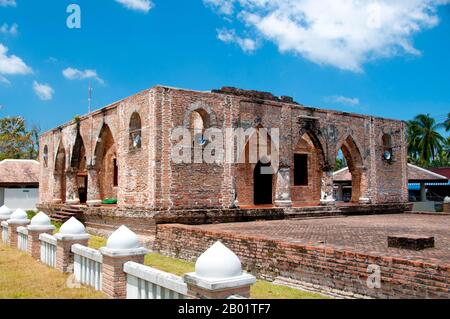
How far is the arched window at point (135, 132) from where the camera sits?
43.8ft

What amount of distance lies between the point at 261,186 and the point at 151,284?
514 inches

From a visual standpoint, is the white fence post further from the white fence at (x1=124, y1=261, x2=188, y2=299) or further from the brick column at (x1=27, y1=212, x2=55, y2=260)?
the white fence at (x1=124, y1=261, x2=188, y2=299)

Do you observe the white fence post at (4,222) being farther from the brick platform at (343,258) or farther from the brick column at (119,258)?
the brick column at (119,258)

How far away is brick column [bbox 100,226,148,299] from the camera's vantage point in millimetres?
6203

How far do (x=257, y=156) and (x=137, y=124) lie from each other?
5955 millimetres

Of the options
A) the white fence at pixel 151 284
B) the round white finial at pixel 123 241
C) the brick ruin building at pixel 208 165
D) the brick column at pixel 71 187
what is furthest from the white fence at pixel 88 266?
the brick column at pixel 71 187

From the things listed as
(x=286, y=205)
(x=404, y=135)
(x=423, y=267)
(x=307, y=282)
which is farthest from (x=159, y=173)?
(x=404, y=135)

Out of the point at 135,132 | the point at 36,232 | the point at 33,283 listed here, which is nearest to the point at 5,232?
the point at 36,232

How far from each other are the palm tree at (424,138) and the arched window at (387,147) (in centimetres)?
2849

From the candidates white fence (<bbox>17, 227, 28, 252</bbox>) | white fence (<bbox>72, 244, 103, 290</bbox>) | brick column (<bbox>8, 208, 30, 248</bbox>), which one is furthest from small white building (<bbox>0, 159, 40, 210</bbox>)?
white fence (<bbox>72, 244, 103, 290</bbox>)

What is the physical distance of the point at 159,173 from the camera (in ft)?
40.1

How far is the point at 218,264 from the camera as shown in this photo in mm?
4223

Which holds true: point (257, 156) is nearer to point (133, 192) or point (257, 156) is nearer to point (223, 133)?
point (223, 133)

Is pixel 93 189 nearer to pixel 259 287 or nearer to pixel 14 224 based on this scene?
pixel 14 224
